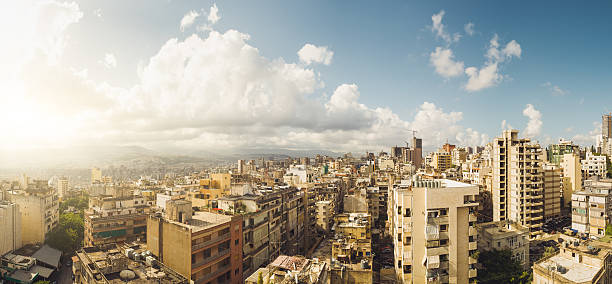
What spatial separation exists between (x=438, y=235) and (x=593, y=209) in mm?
35028

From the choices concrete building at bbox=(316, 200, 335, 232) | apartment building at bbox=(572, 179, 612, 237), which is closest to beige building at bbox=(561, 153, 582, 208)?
apartment building at bbox=(572, 179, 612, 237)

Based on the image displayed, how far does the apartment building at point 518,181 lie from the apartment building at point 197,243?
3786 cm

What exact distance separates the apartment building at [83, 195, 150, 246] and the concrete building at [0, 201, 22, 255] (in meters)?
9.04

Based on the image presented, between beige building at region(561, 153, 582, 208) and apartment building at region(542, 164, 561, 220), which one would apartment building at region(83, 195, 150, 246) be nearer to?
apartment building at region(542, 164, 561, 220)

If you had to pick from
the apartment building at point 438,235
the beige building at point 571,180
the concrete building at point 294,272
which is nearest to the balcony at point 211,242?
the concrete building at point 294,272

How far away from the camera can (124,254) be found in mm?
21922

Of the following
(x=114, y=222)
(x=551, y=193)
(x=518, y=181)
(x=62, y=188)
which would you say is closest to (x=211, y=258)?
(x=114, y=222)

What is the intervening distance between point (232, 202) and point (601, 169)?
84405mm

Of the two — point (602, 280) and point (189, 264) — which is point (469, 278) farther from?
point (189, 264)

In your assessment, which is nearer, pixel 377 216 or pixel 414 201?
pixel 414 201

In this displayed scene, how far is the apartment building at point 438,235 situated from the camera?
21234 mm

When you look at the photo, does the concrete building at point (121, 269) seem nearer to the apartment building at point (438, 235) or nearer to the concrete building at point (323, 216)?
the apartment building at point (438, 235)

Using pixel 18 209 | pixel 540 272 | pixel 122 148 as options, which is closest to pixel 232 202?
pixel 540 272

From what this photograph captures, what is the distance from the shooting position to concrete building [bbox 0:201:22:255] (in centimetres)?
3527
